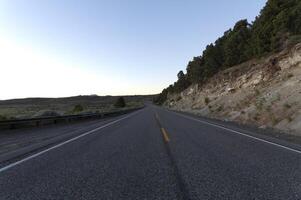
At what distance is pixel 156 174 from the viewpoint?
623cm

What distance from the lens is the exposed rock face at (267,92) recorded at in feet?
65.8

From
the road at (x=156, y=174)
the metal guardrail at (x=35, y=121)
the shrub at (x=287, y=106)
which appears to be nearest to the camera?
the road at (x=156, y=174)

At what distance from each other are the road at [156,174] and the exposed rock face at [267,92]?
9.60 m

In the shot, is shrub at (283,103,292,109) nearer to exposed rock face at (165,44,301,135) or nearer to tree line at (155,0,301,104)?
exposed rock face at (165,44,301,135)

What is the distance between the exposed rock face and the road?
960 centimetres

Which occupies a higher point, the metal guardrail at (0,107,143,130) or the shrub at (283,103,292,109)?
the shrub at (283,103,292,109)

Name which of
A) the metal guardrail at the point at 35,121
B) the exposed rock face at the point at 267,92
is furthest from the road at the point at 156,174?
the metal guardrail at the point at 35,121

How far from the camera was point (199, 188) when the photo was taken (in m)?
5.22

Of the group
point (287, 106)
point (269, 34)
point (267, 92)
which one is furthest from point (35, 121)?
point (269, 34)

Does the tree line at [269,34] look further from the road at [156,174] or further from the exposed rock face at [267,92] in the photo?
the road at [156,174]

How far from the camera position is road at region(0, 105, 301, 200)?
16.4ft

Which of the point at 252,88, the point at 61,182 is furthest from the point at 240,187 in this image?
the point at 252,88

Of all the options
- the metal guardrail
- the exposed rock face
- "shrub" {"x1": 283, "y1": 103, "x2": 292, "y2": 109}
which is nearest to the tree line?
the exposed rock face

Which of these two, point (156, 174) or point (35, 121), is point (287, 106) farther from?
point (35, 121)
